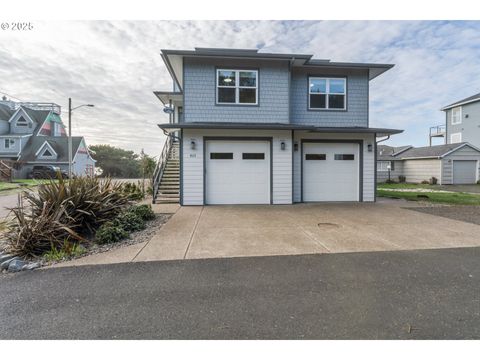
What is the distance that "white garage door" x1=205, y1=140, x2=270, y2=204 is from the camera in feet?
30.2

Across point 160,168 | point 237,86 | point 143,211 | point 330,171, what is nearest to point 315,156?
point 330,171

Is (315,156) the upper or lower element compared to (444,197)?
upper

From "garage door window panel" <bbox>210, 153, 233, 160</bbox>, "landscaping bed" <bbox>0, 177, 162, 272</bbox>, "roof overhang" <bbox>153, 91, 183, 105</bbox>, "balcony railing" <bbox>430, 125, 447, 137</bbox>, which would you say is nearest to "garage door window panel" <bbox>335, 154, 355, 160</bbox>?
"garage door window panel" <bbox>210, 153, 233, 160</bbox>

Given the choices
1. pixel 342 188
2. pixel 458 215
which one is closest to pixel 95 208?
pixel 342 188

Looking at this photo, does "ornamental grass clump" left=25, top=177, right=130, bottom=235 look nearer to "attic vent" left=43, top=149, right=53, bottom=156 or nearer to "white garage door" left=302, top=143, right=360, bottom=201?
"white garage door" left=302, top=143, right=360, bottom=201

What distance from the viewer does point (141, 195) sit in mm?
10383

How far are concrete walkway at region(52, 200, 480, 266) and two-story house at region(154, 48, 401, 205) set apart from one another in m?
1.60

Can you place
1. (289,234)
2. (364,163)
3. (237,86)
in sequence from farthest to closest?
1. (364,163)
2. (237,86)
3. (289,234)

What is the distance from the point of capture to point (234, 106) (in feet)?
30.0

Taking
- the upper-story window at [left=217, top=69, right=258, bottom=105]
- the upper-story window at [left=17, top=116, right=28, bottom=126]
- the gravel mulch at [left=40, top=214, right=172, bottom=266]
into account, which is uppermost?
the upper-story window at [left=17, top=116, right=28, bottom=126]

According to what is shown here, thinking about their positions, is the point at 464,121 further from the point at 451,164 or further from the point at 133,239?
the point at 133,239

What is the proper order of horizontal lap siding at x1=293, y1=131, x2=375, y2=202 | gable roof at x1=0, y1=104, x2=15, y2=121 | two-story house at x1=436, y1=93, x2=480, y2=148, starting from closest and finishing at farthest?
horizontal lap siding at x1=293, y1=131, x2=375, y2=202
two-story house at x1=436, y1=93, x2=480, y2=148
gable roof at x1=0, y1=104, x2=15, y2=121

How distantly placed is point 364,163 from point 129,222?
30.4 feet

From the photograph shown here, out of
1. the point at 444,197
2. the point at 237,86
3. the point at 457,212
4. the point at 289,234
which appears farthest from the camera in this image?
the point at 444,197
